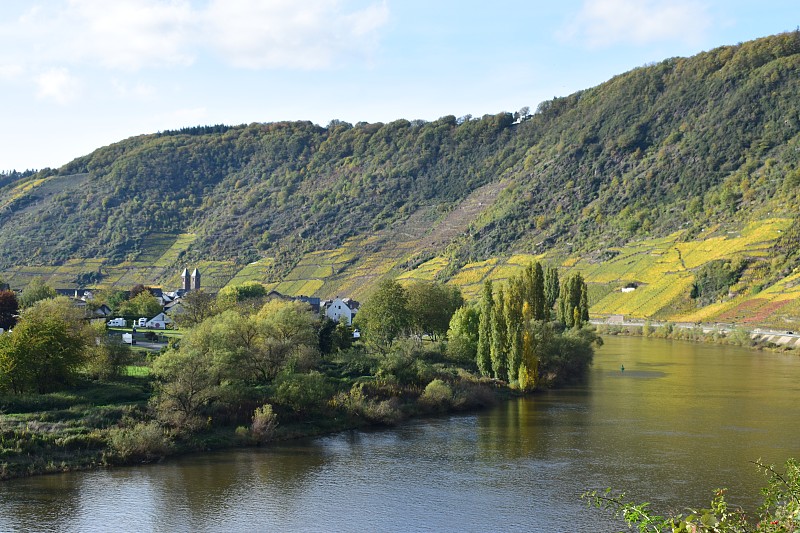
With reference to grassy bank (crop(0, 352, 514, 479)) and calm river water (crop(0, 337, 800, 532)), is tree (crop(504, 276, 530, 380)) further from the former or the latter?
calm river water (crop(0, 337, 800, 532))

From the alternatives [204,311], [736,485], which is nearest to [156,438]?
[736,485]

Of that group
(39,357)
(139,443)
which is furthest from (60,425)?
(39,357)

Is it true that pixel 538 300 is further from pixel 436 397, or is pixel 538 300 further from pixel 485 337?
pixel 436 397

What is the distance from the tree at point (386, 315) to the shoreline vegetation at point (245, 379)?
0.53 feet

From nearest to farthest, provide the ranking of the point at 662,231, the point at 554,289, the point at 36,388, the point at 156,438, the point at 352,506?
the point at 352,506, the point at 156,438, the point at 36,388, the point at 554,289, the point at 662,231

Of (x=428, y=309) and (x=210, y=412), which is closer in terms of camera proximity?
(x=210, y=412)

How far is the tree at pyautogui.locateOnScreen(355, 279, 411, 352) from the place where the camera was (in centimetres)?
8219

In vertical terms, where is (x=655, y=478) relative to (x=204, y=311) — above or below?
below

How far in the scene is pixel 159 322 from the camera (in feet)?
325

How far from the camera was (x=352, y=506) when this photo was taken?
35219 millimetres

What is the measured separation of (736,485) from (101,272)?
183m

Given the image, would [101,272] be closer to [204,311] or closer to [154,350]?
[204,311]

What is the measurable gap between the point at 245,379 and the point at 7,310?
119 ft

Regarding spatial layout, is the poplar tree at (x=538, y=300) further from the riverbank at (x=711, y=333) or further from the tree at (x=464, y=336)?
the riverbank at (x=711, y=333)
